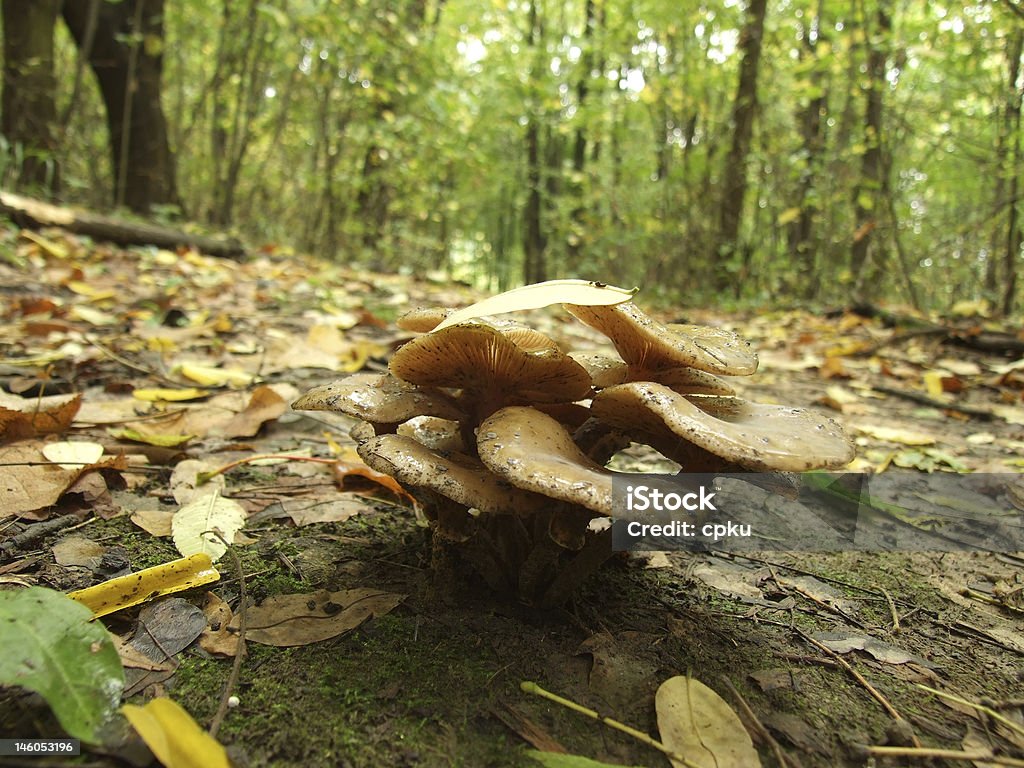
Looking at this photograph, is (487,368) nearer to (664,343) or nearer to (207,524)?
(664,343)

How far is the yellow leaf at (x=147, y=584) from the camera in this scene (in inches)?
50.3

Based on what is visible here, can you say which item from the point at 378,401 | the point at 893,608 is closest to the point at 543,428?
the point at 378,401

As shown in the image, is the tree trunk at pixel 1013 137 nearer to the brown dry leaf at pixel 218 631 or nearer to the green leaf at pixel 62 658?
the brown dry leaf at pixel 218 631

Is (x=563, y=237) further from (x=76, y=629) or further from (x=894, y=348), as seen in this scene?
(x=76, y=629)

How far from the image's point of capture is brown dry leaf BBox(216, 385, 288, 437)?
2.45 m

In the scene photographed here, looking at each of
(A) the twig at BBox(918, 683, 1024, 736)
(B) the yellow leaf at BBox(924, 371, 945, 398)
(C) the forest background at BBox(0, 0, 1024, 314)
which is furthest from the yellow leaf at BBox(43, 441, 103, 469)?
(C) the forest background at BBox(0, 0, 1024, 314)

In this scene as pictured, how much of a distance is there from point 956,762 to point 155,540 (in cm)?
184

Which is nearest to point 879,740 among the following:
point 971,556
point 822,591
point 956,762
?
point 956,762

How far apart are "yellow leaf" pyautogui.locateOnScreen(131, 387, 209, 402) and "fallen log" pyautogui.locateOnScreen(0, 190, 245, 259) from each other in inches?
172

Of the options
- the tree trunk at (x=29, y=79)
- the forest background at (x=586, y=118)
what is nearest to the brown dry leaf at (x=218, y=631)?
the forest background at (x=586, y=118)

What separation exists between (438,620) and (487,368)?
→ 586 millimetres

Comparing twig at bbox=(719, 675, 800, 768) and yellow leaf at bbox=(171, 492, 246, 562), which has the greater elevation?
yellow leaf at bbox=(171, 492, 246, 562)

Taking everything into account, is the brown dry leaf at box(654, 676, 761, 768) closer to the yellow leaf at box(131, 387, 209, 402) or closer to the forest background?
the yellow leaf at box(131, 387, 209, 402)

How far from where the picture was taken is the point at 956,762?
1149 mm
